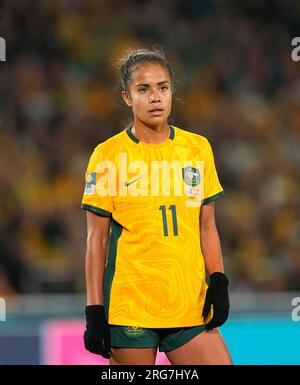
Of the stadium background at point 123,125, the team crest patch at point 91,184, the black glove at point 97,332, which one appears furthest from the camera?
the stadium background at point 123,125

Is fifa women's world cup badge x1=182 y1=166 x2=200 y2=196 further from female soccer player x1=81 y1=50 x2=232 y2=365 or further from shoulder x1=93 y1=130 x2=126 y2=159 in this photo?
shoulder x1=93 y1=130 x2=126 y2=159

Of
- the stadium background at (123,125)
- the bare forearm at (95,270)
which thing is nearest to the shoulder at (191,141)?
the bare forearm at (95,270)

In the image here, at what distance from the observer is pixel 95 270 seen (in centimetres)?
286

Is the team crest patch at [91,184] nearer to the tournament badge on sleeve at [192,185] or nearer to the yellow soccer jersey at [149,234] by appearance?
the yellow soccer jersey at [149,234]

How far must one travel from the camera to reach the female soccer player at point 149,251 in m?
2.85

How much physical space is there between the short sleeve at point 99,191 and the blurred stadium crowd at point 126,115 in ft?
14.0

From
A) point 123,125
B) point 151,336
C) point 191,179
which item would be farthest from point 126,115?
point 151,336

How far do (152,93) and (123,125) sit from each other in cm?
423

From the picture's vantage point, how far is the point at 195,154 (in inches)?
117

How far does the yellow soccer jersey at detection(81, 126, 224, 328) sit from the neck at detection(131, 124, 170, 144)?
0.03m

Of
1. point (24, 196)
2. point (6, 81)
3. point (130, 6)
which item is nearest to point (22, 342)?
point (24, 196)

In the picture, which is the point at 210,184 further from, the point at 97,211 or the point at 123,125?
the point at 123,125

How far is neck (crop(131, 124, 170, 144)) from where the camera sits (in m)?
2.94
